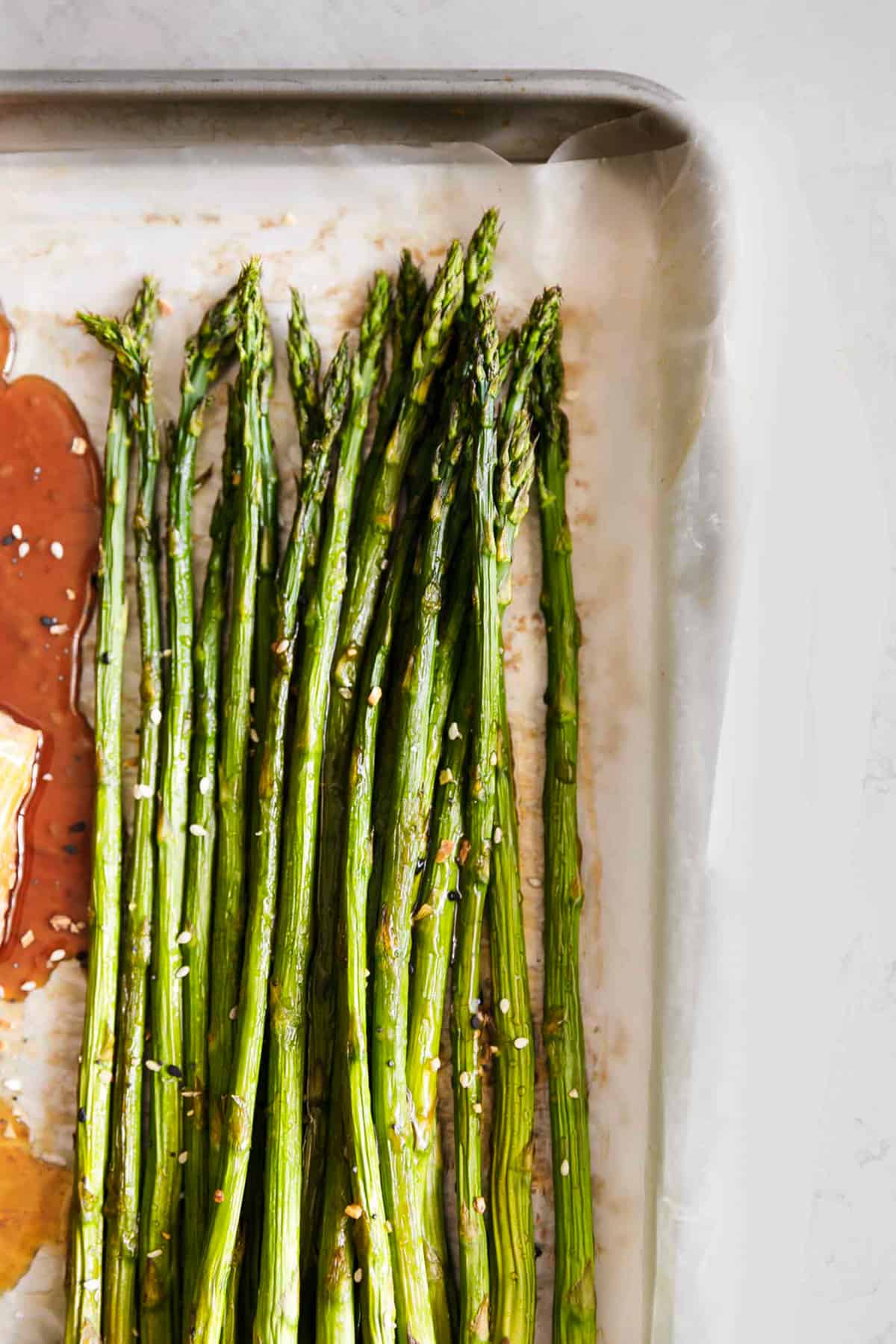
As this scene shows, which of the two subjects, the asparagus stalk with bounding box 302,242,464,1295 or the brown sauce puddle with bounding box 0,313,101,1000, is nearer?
the asparagus stalk with bounding box 302,242,464,1295

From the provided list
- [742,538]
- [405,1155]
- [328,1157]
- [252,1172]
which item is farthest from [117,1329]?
[742,538]

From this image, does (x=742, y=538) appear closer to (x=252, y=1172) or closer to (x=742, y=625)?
(x=742, y=625)

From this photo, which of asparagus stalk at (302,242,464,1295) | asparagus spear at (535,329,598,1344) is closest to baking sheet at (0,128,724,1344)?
asparagus spear at (535,329,598,1344)

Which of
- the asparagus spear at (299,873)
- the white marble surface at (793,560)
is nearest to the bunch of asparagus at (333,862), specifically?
the asparagus spear at (299,873)

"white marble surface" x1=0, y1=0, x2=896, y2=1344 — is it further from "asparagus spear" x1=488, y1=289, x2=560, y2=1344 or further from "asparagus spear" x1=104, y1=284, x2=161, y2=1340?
"asparagus spear" x1=104, y1=284, x2=161, y2=1340

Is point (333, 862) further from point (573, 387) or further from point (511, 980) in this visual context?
point (573, 387)
